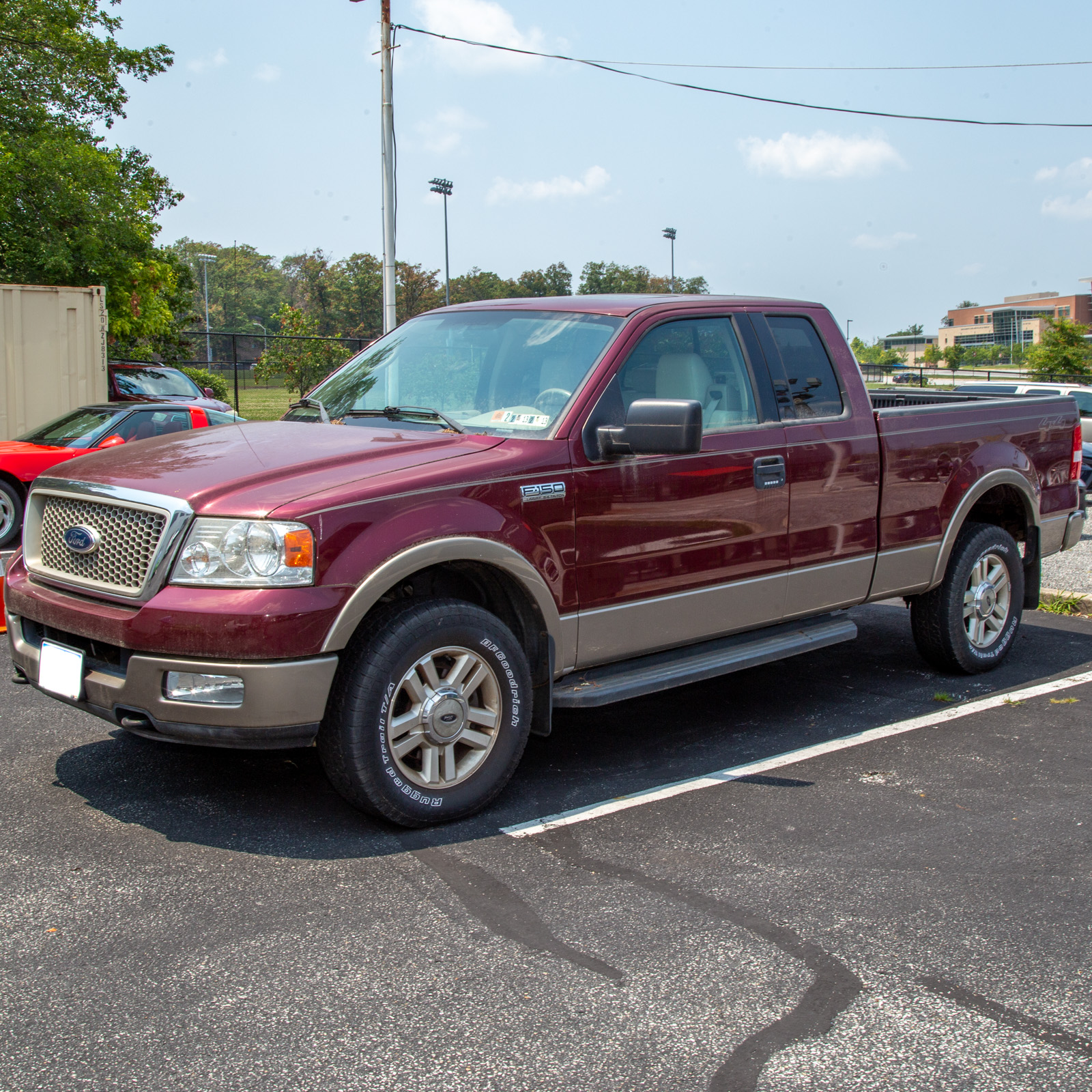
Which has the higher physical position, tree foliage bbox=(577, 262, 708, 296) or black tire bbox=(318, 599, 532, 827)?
tree foliage bbox=(577, 262, 708, 296)

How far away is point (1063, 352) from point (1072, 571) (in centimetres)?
5332

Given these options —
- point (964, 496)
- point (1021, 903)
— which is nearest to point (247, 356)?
point (964, 496)

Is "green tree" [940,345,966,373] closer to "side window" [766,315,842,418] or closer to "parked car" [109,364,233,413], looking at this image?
"parked car" [109,364,233,413]

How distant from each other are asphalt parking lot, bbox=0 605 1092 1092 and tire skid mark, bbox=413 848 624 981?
12 millimetres

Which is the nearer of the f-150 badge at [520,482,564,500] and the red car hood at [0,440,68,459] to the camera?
the f-150 badge at [520,482,564,500]

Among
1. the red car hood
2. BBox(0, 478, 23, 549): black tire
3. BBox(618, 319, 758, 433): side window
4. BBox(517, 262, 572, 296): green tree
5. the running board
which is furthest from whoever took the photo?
BBox(517, 262, 572, 296): green tree

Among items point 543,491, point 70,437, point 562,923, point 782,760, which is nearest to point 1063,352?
point 70,437

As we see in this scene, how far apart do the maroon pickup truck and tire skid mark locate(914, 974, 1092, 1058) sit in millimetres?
1770

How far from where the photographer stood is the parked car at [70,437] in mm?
11367

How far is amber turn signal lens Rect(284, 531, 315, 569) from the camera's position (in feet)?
12.2

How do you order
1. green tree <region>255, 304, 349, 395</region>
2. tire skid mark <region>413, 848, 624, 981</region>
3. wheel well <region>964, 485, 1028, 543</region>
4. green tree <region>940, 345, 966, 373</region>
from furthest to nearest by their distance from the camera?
green tree <region>940, 345, 966, 373</region> < green tree <region>255, 304, 349, 395</region> < wheel well <region>964, 485, 1028, 543</region> < tire skid mark <region>413, 848, 624, 981</region>

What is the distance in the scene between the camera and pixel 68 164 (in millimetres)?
19422

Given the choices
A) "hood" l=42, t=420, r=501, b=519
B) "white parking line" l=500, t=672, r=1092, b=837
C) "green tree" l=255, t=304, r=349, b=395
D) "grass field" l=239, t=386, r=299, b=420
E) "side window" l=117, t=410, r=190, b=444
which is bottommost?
"white parking line" l=500, t=672, r=1092, b=837

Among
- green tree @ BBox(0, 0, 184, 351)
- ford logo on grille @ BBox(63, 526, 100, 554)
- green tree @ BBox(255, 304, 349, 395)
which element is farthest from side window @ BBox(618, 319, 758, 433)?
green tree @ BBox(255, 304, 349, 395)
